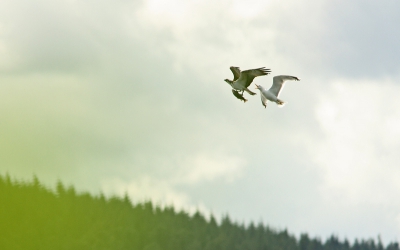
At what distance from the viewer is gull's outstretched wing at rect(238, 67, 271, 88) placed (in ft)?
176

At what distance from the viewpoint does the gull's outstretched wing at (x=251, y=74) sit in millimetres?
53719

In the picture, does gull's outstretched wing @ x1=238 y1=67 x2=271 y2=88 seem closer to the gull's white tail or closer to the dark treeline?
the gull's white tail

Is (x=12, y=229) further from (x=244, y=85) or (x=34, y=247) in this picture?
(x=244, y=85)

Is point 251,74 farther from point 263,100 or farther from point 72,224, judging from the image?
point 72,224

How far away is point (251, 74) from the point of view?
2126 inches

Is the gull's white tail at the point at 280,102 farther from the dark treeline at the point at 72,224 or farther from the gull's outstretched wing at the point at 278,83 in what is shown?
the dark treeline at the point at 72,224

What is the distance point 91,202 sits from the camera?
584 feet

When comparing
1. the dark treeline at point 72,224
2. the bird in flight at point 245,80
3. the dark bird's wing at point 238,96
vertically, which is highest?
the dark treeline at point 72,224

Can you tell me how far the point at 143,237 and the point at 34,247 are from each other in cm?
4290

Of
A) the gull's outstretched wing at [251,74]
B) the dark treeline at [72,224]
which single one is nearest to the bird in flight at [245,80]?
the gull's outstretched wing at [251,74]

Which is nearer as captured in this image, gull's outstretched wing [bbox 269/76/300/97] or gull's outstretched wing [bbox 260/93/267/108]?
gull's outstretched wing [bbox 260/93/267/108]

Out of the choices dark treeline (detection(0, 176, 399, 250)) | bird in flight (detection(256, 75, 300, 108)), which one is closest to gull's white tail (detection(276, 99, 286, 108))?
bird in flight (detection(256, 75, 300, 108))

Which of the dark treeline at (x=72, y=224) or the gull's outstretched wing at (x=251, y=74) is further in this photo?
the dark treeline at (x=72, y=224)

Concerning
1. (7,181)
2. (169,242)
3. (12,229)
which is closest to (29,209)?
(12,229)
